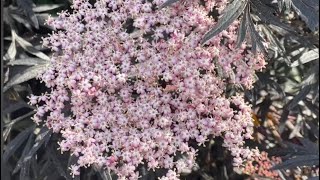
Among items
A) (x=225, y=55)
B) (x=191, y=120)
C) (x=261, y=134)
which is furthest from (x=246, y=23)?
(x=261, y=134)

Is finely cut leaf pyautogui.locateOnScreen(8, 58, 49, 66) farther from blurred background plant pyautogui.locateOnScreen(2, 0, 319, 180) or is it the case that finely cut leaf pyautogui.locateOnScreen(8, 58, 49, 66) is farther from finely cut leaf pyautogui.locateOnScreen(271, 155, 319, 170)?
finely cut leaf pyautogui.locateOnScreen(271, 155, 319, 170)

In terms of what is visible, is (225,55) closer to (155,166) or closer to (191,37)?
(191,37)

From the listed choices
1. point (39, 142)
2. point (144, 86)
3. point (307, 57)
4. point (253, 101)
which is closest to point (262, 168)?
point (253, 101)

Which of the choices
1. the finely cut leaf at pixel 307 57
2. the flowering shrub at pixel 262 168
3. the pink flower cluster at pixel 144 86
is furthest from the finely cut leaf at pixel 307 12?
the flowering shrub at pixel 262 168

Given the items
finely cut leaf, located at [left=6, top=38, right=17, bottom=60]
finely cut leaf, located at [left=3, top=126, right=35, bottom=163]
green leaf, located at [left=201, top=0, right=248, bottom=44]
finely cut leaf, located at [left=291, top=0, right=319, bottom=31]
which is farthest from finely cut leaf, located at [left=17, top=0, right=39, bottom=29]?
finely cut leaf, located at [left=291, top=0, right=319, bottom=31]

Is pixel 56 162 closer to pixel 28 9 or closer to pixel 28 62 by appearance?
pixel 28 62

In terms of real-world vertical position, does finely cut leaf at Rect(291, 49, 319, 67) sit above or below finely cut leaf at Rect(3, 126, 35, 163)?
above
